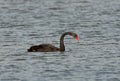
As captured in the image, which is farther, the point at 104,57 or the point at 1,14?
the point at 1,14

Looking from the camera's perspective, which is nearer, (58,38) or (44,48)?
(44,48)

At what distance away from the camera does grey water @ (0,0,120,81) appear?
22875 millimetres

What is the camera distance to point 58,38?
99.2 ft

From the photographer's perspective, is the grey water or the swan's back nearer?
the grey water

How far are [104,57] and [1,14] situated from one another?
47.4 ft

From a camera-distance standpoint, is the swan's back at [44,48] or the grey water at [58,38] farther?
the swan's back at [44,48]

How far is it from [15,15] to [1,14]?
3.45 ft

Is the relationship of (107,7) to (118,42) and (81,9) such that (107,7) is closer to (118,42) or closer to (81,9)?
(81,9)

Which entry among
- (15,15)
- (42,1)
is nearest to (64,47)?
(15,15)

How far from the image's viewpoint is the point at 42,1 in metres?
45.5

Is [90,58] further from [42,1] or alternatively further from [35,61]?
[42,1]

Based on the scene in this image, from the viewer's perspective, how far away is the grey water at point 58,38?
75.0ft

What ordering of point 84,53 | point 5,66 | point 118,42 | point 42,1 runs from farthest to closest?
point 42,1
point 118,42
point 84,53
point 5,66

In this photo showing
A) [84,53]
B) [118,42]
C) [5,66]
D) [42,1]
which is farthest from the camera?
[42,1]
